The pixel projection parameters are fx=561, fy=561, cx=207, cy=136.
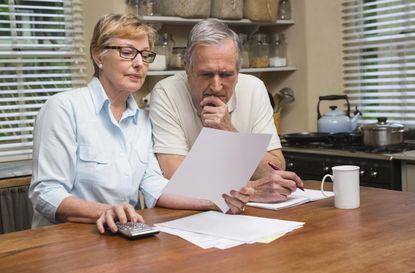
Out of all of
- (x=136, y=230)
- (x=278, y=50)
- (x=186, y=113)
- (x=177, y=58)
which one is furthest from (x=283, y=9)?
(x=136, y=230)

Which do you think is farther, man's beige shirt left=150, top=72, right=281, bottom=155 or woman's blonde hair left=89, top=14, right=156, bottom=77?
man's beige shirt left=150, top=72, right=281, bottom=155

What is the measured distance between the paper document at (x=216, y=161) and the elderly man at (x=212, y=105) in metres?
0.23

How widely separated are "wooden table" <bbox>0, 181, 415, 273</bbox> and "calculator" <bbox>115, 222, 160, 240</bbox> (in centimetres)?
2

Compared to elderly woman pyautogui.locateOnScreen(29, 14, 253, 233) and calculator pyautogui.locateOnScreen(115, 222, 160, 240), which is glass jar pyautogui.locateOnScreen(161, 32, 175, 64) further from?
calculator pyautogui.locateOnScreen(115, 222, 160, 240)

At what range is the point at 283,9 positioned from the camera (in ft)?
12.8

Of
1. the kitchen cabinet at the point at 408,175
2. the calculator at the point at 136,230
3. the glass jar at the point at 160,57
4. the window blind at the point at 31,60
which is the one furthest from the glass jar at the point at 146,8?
the calculator at the point at 136,230

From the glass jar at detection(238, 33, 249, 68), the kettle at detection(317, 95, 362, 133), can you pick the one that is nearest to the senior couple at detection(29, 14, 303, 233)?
the kettle at detection(317, 95, 362, 133)

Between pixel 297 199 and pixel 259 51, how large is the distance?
2.27 meters

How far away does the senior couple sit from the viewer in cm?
173

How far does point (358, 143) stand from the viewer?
3.34 m

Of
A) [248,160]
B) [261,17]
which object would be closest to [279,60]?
[261,17]

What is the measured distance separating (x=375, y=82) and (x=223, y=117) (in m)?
2.08

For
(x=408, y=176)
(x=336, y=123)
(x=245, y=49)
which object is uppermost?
(x=245, y=49)

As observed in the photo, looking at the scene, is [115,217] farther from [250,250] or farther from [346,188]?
[346,188]
